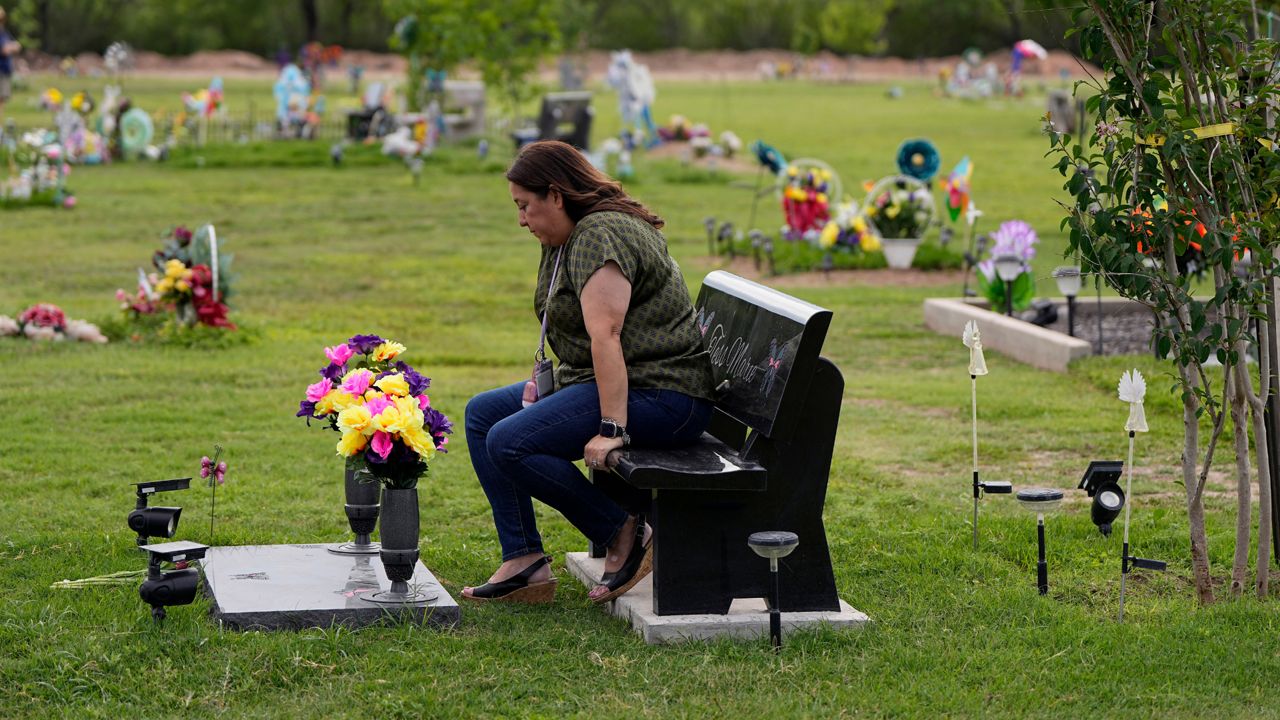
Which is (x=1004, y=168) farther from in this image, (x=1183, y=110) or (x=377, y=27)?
(x=377, y=27)

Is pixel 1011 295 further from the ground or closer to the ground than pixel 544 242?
closer to the ground

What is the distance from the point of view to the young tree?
4.73 metres

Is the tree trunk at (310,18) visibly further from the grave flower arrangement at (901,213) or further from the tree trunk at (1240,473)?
the tree trunk at (1240,473)

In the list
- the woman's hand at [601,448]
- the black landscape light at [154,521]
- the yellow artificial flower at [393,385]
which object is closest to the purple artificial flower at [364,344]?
the yellow artificial flower at [393,385]

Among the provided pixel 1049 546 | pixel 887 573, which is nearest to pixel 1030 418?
pixel 1049 546

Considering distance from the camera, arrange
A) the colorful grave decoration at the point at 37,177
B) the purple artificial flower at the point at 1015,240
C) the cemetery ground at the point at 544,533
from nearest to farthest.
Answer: the cemetery ground at the point at 544,533 < the purple artificial flower at the point at 1015,240 < the colorful grave decoration at the point at 37,177

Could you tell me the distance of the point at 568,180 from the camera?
4.89m

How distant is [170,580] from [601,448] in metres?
1.34

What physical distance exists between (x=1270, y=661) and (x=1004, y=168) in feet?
73.0

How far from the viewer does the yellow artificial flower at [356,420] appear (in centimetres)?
457

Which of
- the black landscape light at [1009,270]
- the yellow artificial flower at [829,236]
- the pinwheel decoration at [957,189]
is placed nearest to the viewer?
the black landscape light at [1009,270]

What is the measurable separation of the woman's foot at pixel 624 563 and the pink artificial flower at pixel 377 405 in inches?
36.6

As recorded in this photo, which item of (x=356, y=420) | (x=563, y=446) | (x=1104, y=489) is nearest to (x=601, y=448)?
(x=563, y=446)

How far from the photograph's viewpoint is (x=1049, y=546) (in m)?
5.78
